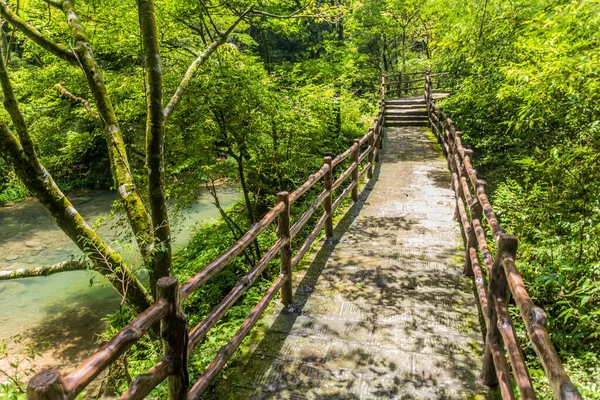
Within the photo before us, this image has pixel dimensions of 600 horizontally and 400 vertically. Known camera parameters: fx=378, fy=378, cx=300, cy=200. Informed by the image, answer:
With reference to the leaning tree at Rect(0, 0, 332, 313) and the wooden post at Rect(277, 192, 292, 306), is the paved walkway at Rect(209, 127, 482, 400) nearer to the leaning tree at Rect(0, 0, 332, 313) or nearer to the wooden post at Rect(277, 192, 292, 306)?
the wooden post at Rect(277, 192, 292, 306)

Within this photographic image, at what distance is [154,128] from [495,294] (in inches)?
160

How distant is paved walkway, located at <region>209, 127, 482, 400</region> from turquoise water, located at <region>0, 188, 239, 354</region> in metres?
2.93

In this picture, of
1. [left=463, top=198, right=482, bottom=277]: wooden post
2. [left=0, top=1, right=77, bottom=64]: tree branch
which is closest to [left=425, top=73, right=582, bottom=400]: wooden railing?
[left=463, top=198, right=482, bottom=277]: wooden post

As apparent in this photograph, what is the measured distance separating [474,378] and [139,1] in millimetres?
5354

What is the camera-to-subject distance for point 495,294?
2846mm

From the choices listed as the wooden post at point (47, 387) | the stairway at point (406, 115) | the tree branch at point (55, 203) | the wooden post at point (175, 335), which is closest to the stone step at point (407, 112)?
the stairway at point (406, 115)

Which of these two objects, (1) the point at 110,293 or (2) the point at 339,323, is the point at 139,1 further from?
(1) the point at 110,293

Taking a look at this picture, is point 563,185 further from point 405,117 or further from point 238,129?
point 405,117

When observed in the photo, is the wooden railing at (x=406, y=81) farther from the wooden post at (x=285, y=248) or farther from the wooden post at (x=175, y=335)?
the wooden post at (x=175, y=335)

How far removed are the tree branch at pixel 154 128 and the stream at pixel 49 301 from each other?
77 cm

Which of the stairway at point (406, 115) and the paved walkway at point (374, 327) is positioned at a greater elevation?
the stairway at point (406, 115)

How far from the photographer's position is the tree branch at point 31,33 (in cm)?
453

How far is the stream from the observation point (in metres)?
7.89

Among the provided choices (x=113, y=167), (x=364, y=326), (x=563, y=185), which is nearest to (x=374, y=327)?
(x=364, y=326)
